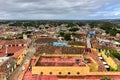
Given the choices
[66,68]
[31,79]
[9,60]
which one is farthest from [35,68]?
A: [9,60]

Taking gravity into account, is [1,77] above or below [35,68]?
below

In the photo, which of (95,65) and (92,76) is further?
(95,65)

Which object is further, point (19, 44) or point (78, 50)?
point (19, 44)

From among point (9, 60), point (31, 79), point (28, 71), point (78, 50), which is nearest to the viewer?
point (31, 79)

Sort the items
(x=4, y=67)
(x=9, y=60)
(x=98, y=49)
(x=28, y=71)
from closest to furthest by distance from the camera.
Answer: (x=28, y=71), (x=4, y=67), (x=9, y=60), (x=98, y=49)

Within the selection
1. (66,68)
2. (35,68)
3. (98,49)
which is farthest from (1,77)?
(98,49)

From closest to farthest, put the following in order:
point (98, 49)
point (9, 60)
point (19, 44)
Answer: point (9, 60)
point (98, 49)
point (19, 44)

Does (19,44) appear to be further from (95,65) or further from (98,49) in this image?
(95,65)

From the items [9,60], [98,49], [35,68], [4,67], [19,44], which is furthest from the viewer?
[19,44]

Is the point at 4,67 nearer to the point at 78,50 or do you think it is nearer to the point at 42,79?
the point at 42,79

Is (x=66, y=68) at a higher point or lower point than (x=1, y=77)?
higher
